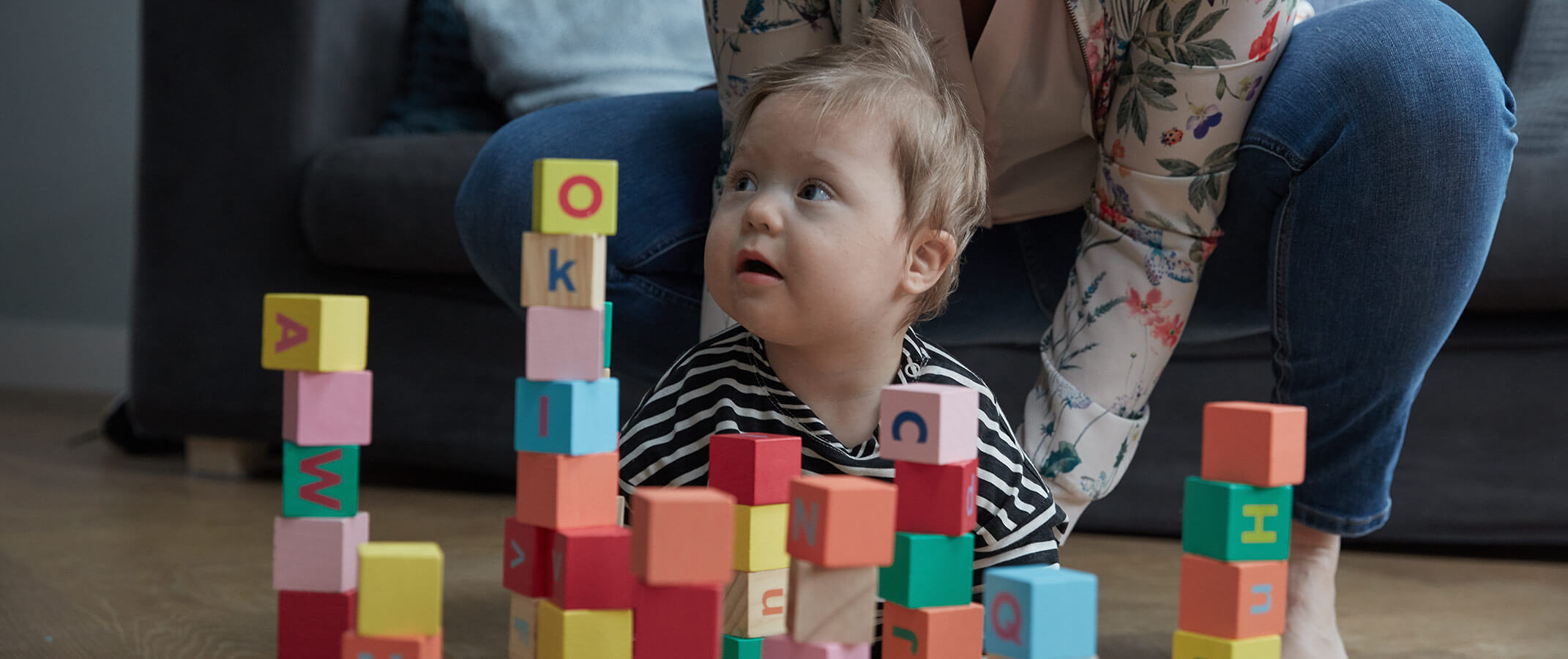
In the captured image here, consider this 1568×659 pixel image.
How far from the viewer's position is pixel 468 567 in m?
1.25

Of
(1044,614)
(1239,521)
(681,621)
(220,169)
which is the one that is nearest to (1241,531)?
(1239,521)

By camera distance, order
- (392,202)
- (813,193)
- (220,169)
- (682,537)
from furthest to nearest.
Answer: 1. (220,169)
2. (392,202)
3. (813,193)
4. (682,537)

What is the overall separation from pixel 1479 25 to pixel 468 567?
162 cm

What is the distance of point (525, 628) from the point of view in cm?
59

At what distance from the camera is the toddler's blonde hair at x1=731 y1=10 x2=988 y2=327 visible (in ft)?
2.71

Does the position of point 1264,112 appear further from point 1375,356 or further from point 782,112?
point 782,112

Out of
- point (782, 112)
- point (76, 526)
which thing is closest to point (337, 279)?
point (76, 526)

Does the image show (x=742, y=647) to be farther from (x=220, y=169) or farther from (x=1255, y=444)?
(x=220, y=169)

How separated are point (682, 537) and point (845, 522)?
67mm

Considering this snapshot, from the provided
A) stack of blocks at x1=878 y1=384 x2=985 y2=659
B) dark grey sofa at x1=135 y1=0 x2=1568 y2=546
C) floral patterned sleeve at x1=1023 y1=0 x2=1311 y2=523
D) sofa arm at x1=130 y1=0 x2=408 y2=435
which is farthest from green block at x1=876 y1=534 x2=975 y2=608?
sofa arm at x1=130 y1=0 x2=408 y2=435

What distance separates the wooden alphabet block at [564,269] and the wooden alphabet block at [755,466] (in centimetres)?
18

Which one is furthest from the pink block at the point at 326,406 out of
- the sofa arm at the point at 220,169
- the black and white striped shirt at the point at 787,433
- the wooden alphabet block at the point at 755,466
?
the sofa arm at the point at 220,169

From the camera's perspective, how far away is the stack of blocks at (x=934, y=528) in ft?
1.82

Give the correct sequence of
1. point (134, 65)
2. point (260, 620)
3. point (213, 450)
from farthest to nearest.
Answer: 1. point (134, 65)
2. point (213, 450)
3. point (260, 620)
